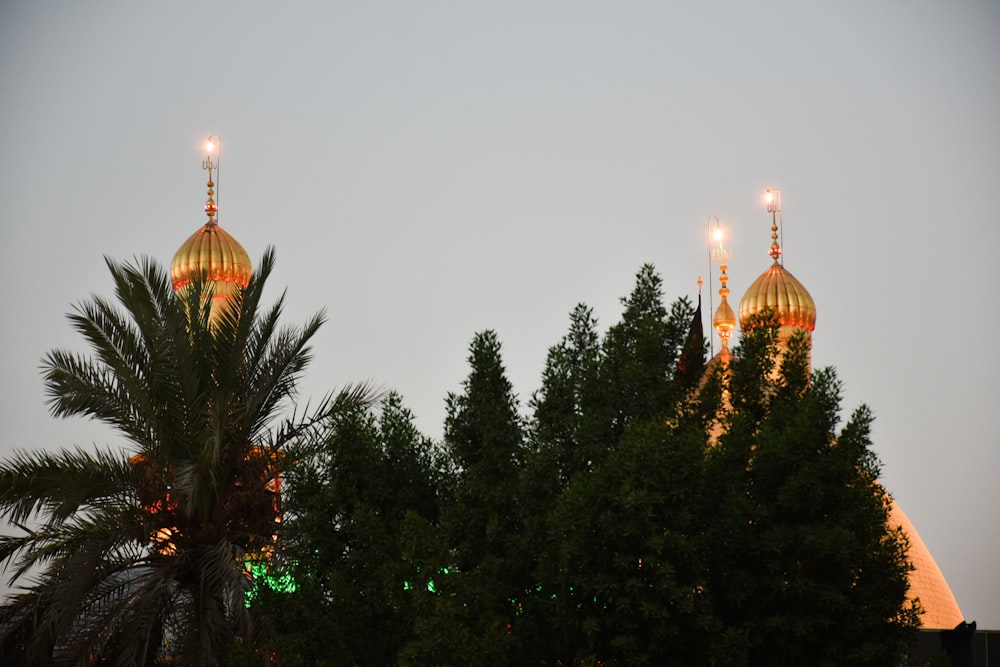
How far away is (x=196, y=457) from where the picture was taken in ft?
48.2

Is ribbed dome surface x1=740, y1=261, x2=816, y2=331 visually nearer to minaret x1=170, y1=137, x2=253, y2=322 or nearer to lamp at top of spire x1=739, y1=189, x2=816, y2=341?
lamp at top of spire x1=739, y1=189, x2=816, y2=341

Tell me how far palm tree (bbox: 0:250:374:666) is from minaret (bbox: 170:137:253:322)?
11464 millimetres

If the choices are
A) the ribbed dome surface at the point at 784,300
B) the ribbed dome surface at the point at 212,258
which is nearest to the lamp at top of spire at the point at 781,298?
the ribbed dome surface at the point at 784,300

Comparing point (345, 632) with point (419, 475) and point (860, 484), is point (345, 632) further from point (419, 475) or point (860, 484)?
point (860, 484)

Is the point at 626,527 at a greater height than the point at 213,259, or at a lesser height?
lesser

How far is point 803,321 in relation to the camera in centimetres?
2997

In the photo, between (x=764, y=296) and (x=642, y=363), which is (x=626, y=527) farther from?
(x=764, y=296)

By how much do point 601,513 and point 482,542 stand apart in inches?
65.2

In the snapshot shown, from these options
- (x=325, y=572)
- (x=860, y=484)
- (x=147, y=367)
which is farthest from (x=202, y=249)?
(x=860, y=484)

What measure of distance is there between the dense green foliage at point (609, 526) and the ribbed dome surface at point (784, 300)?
15.5m

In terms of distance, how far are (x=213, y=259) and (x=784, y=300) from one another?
36.7 feet

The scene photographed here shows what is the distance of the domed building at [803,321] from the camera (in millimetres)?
28344

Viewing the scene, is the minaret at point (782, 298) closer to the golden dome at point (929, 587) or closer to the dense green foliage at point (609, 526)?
the golden dome at point (929, 587)

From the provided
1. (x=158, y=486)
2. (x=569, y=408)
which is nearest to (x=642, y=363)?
(x=569, y=408)
